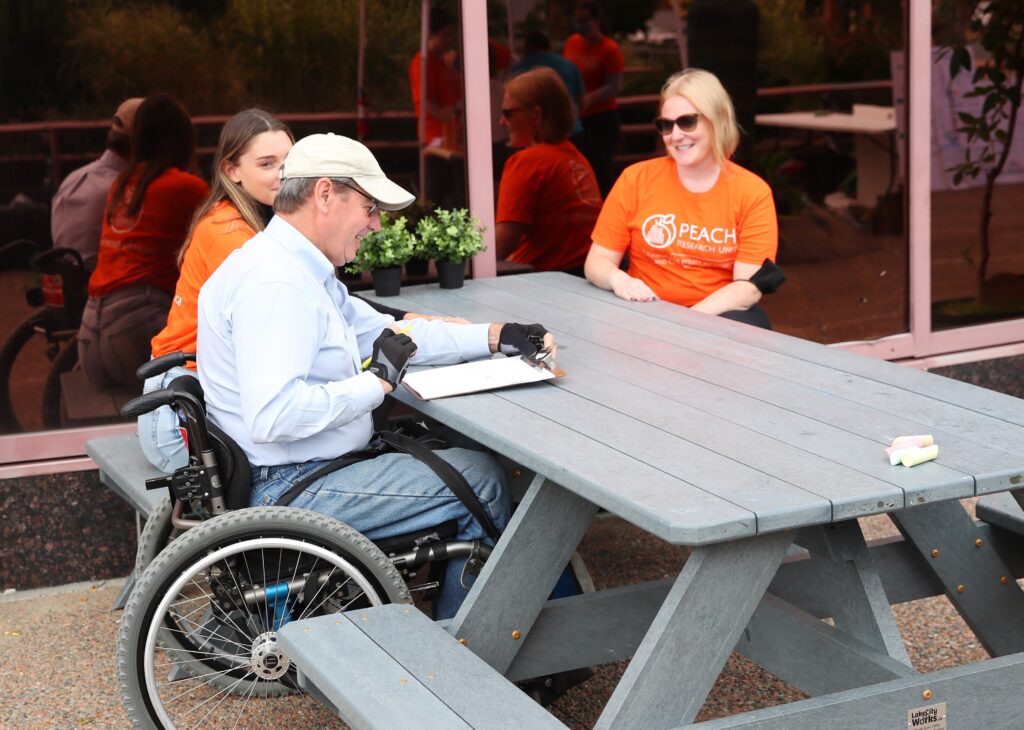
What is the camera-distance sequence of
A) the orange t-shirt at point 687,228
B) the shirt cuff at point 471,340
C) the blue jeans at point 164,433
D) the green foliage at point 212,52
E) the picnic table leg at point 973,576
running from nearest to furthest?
1. the picnic table leg at point 973,576
2. the shirt cuff at point 471,340
3. the blue jeans at point 164,433
4. the green foliage at point 212,52
5. the orange t-shirt at point 687,228

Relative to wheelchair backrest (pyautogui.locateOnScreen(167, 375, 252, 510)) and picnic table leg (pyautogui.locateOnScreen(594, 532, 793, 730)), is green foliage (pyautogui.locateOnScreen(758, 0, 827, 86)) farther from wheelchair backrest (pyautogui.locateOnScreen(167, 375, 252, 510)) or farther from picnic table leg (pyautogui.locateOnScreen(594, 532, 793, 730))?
picnic table leg (pyautogui.locateOnScreen(594, 532, 793, 730))

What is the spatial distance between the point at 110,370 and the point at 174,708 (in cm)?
139

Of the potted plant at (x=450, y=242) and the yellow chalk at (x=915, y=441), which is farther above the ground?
the potted plant at (x=450, y=242)

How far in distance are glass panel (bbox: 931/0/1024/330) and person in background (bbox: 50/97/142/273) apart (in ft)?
10.1

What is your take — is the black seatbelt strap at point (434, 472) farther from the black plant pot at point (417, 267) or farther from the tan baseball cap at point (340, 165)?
the black plant pot at point (417, 267)

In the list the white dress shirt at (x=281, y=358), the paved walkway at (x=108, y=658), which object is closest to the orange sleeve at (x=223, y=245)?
the white dress shirt at (x=281, y=358)

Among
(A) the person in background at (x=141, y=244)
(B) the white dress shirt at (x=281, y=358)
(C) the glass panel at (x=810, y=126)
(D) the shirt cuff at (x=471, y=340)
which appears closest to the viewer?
(B) the white dress shirt at (x=281, y=358)

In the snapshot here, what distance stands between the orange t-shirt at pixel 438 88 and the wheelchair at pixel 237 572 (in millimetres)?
1836

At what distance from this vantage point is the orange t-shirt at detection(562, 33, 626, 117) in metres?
4.90

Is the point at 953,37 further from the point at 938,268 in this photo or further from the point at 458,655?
the point at 458,655

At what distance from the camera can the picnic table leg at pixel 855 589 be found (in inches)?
106

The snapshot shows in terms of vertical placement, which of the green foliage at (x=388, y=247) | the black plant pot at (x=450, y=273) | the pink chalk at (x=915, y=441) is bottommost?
the pink chalk at (x=915, y=441)

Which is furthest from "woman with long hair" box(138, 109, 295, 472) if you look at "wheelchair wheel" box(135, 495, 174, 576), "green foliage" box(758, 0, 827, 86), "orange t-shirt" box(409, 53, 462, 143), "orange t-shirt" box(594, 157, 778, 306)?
"green foliage" box(758, 0, 827, 86)

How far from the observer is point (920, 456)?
243 cm
